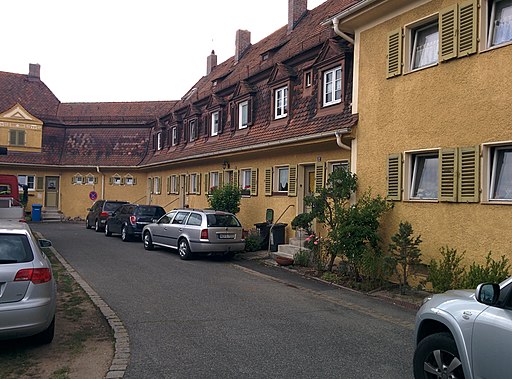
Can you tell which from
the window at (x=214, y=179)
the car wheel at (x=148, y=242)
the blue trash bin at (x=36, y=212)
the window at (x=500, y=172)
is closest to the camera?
the window at (x=500, y=172)

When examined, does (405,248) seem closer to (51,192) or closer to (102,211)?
(102,211)

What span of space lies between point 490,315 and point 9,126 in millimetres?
35439

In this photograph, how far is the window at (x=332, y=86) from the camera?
46.8 feet

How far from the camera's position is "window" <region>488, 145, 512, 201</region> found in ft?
28.6

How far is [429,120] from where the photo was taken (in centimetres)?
1021

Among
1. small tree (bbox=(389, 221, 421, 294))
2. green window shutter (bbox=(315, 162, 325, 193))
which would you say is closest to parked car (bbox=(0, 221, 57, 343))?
small tree (bbox=(389, 221, 421, 294))

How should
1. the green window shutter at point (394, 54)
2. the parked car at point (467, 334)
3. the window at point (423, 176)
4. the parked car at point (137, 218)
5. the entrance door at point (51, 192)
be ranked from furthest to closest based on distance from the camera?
1. the entrance door at point (51, 192)
2. the parked car at point (137, 218)
3. the green window shutter at point (394, 54)
4. the window at point (423, 176)
5. the parked car at point (467, 334)

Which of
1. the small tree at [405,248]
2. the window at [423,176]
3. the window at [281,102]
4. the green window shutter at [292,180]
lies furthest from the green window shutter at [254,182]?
the small tree at [405,248]

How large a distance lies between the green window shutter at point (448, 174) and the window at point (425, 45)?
199 cm

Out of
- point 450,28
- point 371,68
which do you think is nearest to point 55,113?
point 371,68

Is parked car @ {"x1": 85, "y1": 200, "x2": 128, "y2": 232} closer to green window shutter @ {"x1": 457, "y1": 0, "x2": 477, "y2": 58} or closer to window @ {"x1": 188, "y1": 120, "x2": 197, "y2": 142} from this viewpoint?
window @ {"x1": 188, "y1": 120, "x2": 197, "y2": 142}

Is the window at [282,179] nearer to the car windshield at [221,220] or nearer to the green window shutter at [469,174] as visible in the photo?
the car windshield at [221,220]

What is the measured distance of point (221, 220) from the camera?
15125 mm

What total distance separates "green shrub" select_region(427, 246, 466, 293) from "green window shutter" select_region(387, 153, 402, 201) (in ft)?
6.26
